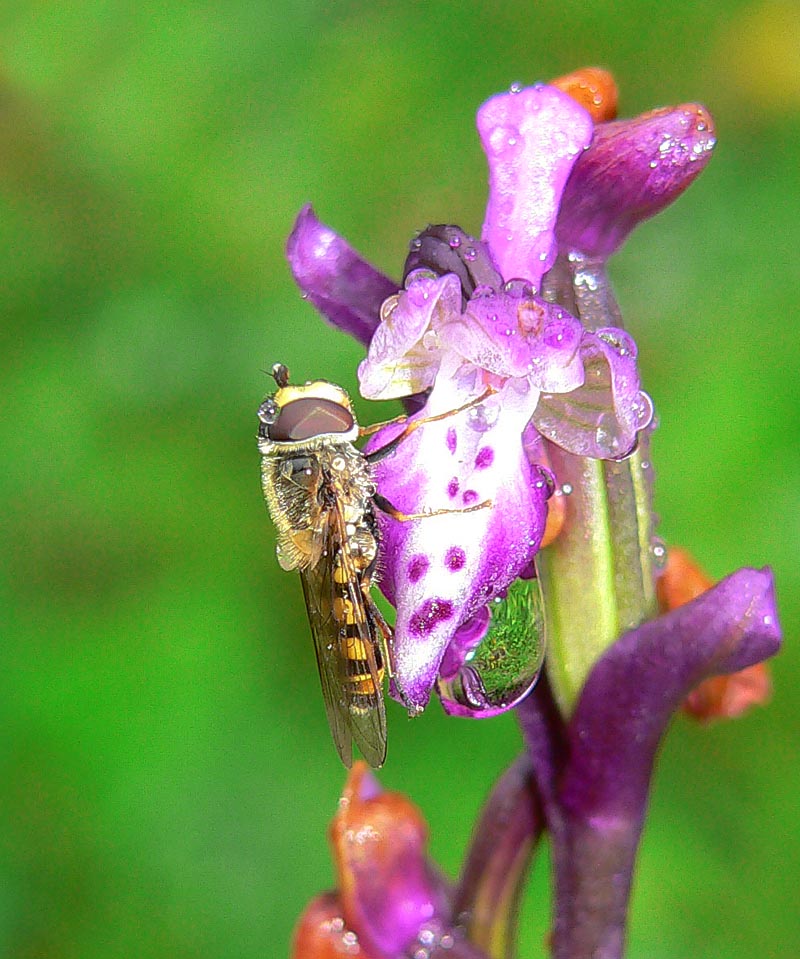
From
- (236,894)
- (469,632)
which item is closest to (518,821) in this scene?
(469,632)

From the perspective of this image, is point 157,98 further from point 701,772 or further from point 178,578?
point 701,772

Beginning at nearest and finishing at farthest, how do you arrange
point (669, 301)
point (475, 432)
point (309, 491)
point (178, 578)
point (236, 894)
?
point (475, 432)
point (309, 491)
point (236, 894)
point (178, 578)
point (669, 301)

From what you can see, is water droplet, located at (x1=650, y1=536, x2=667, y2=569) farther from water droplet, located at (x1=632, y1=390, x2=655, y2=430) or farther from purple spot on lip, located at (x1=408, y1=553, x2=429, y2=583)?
purple spot on lip, located at (x1=408, y1=553, x2=429, y2=583)

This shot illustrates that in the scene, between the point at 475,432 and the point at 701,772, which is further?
the point at 701,772

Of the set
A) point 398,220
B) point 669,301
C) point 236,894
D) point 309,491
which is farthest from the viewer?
point 398,220

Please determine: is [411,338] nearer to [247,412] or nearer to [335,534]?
[335,534]

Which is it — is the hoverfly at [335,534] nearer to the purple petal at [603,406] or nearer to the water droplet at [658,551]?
the purple petal at [603,406]

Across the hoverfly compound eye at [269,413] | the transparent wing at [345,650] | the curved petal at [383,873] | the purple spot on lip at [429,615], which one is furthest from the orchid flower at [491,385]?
the curved petal at [383,873]
